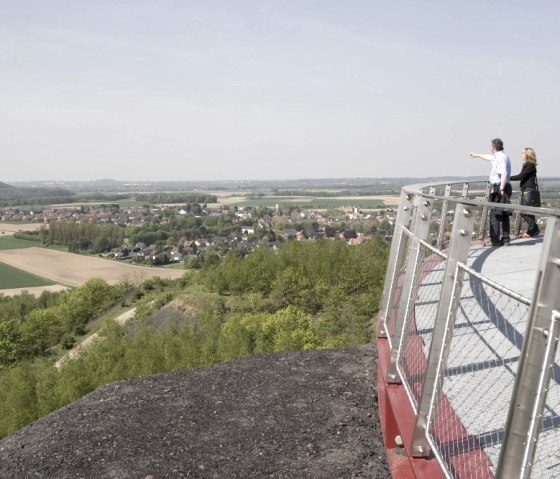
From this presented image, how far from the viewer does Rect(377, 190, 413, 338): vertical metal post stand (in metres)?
5.77

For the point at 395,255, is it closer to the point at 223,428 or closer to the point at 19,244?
the point at 223,428

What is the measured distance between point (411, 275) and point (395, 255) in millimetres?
1703

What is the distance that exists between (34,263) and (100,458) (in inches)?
3563

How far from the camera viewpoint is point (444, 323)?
10.7ft

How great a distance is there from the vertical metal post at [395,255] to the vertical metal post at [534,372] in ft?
11.7

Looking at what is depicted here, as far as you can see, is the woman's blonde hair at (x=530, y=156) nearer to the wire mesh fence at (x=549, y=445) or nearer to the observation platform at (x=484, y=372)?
the observation platform at (x=484, y=372)

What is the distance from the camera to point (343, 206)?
149m

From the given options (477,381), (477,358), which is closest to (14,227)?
(477,358)

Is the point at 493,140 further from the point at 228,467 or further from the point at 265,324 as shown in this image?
the point at 265,324

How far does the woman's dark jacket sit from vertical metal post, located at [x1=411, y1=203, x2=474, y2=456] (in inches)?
290

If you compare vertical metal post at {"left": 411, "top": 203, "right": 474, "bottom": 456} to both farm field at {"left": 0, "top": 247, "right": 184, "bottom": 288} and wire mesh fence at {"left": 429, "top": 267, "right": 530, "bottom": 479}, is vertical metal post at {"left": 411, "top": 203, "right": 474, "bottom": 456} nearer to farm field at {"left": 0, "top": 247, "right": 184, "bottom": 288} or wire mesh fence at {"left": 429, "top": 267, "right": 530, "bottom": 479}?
wire mesh fence at {"left": 429, "top": 267, "right": 530, "bottom": 479}

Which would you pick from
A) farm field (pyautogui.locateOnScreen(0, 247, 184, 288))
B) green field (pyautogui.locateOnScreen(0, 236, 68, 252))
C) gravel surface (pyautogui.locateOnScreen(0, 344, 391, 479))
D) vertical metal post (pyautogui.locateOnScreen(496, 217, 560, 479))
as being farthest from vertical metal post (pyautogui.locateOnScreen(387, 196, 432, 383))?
green field (pyautogui.locateOnScreen(0, 236, 68, 252))

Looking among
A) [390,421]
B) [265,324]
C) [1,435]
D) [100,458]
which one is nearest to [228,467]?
[100,458]

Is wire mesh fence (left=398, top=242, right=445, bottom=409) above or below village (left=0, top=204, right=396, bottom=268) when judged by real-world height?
above
